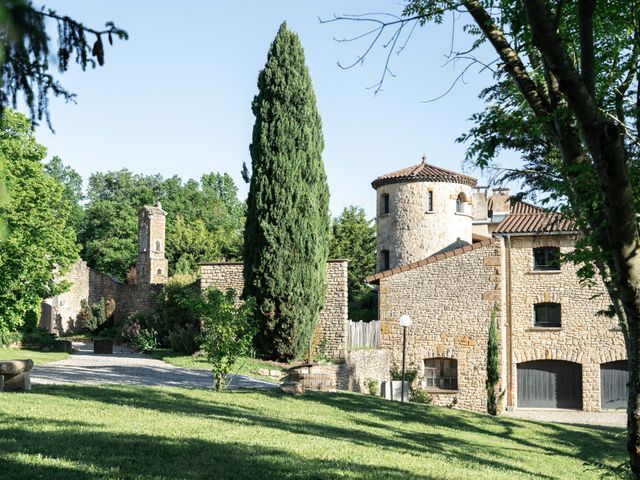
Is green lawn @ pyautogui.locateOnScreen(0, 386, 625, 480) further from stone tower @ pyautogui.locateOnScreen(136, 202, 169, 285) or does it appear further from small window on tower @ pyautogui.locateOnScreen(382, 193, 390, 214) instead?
stone tower @ pyautogui.locateOnScreen(136, 202, 169, 285)

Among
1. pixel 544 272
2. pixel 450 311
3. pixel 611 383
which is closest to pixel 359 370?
pixel 450 311

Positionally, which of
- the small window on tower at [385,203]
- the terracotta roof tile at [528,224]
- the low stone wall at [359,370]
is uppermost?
the small window on tower at [385,203]

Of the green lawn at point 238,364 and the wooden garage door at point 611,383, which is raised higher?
the green lawn at point 238,364

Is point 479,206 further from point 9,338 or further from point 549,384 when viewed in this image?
point 9,338

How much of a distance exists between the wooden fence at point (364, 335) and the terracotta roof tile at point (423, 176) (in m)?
8.38

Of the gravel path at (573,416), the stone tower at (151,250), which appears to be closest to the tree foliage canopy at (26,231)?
the stone tower at (151,250)

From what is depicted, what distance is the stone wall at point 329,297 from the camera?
80.8 ft

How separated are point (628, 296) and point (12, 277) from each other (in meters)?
21.4

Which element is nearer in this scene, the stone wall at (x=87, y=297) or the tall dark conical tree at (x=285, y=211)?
the tall dark conical tree at (x=285, y=211)

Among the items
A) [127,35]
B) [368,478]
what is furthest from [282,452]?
[127,35]

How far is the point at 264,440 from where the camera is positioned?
9.34 meters

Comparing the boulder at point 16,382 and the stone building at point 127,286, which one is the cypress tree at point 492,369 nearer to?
the boulder at point 16,382

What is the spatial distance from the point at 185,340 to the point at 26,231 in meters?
6.25

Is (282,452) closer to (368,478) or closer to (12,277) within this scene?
(368,478)
